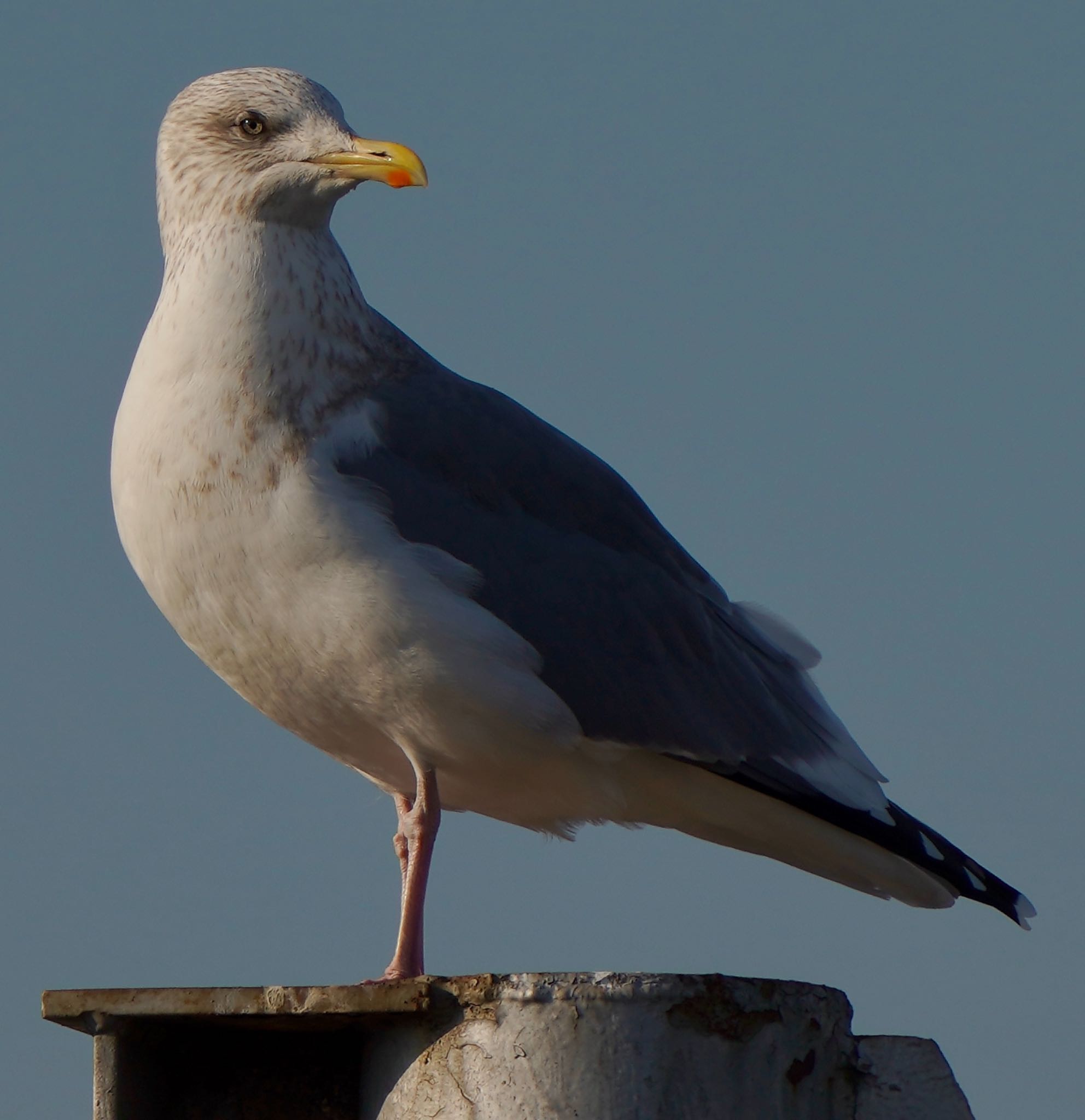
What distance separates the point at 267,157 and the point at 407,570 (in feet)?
5.62

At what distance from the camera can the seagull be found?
569 centimetres

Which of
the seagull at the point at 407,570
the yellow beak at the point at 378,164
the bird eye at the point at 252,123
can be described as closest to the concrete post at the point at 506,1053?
the seagull at the point at 407,570

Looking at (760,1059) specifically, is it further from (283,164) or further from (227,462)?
(283,164)

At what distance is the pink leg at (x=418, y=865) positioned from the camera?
5996 mm

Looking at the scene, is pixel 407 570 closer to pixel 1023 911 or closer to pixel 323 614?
pixel 323 614

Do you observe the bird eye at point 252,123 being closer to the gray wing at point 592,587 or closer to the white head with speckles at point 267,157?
the white head with speckles at point 267,157

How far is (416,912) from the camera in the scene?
609 cm

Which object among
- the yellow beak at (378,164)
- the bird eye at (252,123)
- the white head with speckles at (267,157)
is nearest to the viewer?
the yellow beak at (378,164)

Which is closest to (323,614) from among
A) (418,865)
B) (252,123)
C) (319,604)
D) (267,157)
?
(319,604)

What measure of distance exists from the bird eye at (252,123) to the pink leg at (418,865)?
2324mm

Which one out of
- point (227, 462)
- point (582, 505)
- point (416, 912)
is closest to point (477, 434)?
point (582, 505)

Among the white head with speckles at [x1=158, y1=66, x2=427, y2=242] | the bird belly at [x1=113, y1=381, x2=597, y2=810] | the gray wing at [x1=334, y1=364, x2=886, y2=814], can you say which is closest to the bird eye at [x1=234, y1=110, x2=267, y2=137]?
the white head with speckles at [x1=158, y1=66, x2=427, y2=242]

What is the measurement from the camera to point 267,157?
641 centimetres

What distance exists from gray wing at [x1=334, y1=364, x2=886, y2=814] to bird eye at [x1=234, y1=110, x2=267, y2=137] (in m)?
1.04
